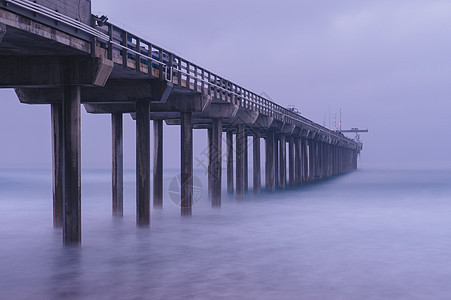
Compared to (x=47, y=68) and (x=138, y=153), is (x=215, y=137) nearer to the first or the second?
(x=138, y=153)

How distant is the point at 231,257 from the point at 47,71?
8530 mm

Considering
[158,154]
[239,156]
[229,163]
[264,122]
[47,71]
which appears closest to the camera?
[47,71]

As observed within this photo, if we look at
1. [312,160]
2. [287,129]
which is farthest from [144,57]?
[312,160]

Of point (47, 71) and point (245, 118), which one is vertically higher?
point (47, 71)

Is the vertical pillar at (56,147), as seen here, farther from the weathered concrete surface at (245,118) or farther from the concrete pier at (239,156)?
the weathered concrete surface at (245,118)

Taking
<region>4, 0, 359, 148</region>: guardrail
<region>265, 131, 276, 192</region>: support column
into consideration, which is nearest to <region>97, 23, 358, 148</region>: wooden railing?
<region>4, 0, 359, 148</region>: guardrail

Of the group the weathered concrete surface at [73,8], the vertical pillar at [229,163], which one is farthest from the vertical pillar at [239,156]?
the weathered concrete surface at [73,8]

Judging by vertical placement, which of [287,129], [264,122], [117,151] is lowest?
[117,151]

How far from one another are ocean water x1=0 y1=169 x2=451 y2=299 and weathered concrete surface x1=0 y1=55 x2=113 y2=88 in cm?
560

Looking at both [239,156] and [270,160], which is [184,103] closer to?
[239,156]

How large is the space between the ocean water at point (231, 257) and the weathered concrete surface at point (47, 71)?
560cm

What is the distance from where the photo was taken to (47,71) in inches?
701

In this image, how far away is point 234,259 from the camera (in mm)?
17656

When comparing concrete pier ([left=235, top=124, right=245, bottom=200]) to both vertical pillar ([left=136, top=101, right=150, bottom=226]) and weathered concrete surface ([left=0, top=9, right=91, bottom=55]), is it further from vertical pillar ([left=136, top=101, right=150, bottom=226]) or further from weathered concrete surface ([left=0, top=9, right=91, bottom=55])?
weathered concrete surface ([left=0, top=9, right=91, bottom=55])
